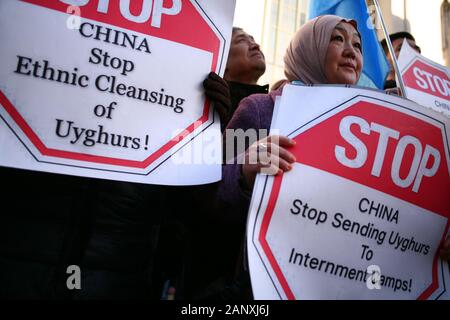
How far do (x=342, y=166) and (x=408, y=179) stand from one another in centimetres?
18

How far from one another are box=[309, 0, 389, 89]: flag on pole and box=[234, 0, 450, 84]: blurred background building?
A: 4.35 m

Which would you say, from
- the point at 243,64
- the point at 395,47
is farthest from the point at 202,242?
the point at 395,47

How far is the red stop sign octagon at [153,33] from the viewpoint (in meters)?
0.73

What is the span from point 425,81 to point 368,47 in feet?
1.49

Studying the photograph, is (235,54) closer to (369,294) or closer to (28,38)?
(28,38)

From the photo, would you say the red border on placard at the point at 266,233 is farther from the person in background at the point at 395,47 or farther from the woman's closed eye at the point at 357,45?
the person in background at the point at 395,47

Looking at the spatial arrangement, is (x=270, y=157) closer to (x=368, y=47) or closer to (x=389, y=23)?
(x=368, y=47)

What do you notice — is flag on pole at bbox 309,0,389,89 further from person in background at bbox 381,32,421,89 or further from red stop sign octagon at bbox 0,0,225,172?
red stop sign octagon at bbox 0,0,225,172

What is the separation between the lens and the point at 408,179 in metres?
0.88

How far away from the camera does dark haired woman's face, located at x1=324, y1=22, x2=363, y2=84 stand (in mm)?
1200

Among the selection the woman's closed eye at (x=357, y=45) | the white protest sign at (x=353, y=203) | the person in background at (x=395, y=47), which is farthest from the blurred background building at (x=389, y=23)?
the white protest sign at (x=353, y=203)

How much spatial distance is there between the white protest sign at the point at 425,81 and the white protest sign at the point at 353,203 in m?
0.86

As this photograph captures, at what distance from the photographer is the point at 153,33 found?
86cm

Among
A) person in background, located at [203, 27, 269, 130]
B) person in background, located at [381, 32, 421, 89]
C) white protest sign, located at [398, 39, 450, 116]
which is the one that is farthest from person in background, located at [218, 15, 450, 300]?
person in background, located at [381, 32, 421, 89]
